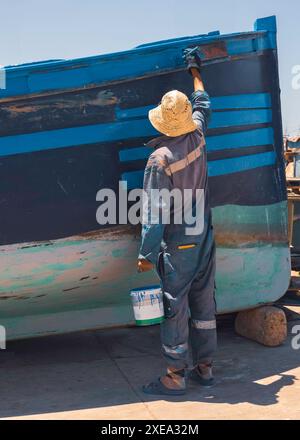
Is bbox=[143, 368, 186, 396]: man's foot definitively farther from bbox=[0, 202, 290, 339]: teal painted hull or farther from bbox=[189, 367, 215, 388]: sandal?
bbox=[0, 202, 290, 339]: teal painted hull

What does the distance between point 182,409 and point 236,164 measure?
1.46 metres

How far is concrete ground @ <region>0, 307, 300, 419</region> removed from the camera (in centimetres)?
305

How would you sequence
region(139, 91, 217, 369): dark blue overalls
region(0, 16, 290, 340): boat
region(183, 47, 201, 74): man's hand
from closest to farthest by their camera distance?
1. region(139, 91, 217, 369): dark blue overalls
2. region(0, 16, 290, 340): boat
3. region(183, 47, 201, 74): man's hand

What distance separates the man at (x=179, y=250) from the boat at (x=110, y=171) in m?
0.34

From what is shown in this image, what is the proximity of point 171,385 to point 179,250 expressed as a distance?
68 cm

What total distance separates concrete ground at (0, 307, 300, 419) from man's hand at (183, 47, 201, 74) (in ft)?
5.58

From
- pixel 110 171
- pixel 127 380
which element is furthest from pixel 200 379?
pixel 110 171

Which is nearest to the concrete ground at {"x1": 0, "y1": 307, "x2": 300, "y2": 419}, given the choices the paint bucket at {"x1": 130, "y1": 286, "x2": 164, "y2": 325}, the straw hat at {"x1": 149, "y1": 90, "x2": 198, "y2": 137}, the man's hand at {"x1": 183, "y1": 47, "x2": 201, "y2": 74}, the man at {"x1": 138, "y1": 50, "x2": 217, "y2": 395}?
the man at {"x1": 138, "y1": 50, "x2": 217, "y2": 395}

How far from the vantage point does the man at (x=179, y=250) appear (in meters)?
3.17

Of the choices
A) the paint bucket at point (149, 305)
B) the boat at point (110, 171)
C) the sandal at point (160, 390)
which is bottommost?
the sandal at point (160, 390)

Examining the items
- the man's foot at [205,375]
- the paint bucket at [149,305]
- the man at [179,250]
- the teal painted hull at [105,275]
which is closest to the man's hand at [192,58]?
the man at [179,250]

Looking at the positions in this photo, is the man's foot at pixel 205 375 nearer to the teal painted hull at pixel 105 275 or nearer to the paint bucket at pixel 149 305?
the paint bucket at pixel 149 305

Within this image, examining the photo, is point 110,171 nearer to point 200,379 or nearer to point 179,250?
point 179,250
